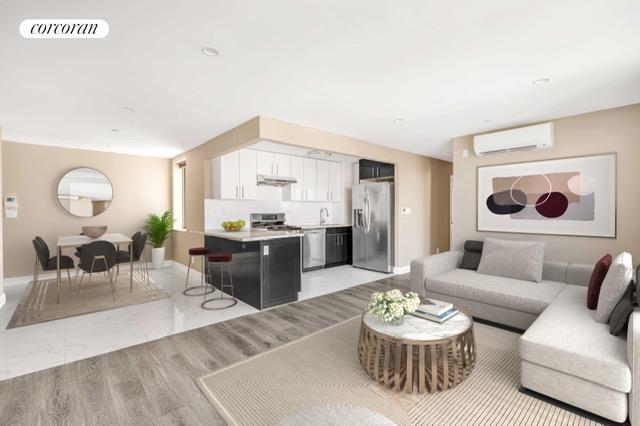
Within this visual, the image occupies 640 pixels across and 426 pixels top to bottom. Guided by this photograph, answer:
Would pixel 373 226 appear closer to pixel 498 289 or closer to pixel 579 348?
pixel 498 289

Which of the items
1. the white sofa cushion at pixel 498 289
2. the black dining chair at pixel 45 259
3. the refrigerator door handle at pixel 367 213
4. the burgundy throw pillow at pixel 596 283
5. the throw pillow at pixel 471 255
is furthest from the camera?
the refrigerator door handle at pixel 367 213

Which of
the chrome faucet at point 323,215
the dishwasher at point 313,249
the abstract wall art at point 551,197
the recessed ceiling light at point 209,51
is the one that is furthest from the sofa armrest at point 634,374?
the chrome faucet at point 323,215

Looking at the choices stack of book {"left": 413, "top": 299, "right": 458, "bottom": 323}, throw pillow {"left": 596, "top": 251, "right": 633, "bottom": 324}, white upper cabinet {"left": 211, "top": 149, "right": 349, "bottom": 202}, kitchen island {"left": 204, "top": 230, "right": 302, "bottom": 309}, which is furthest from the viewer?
white upper cabinet {"left": 211, "top": 149, "right": 349, "bottom": 202}

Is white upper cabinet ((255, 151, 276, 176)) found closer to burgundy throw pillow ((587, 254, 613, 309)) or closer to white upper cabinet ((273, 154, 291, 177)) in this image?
white upper cabinet ((273, 154, 291, 177))

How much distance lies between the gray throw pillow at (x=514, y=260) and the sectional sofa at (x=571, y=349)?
9.7 inches

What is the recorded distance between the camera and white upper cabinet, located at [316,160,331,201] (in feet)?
21.4

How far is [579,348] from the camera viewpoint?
189 centimetres

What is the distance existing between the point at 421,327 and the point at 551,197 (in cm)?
298

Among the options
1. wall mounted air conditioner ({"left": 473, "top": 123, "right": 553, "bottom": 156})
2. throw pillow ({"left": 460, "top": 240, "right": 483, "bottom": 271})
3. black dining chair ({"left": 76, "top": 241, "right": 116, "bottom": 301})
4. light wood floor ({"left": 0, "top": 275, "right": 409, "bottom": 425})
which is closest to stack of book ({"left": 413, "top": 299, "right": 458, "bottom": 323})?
light wood floor ({"left": 0, "top": 275, "right": 409, "bottom": 425})

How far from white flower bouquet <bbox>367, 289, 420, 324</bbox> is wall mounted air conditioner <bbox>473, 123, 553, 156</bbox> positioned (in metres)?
2.94

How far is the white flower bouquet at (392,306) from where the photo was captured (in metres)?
2.15

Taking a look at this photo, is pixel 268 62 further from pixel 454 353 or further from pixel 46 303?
pixel 46 303

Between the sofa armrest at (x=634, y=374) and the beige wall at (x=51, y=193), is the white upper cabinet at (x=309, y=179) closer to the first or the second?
the beige wall at (x=51, y=193)

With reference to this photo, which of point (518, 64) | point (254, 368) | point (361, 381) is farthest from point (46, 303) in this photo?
→ point (518, 64)
